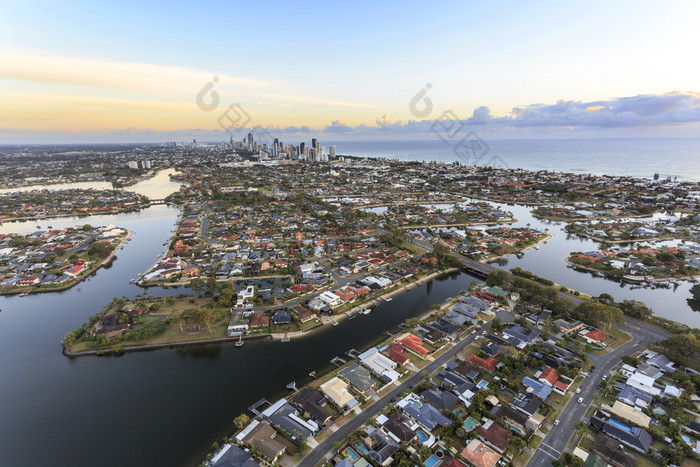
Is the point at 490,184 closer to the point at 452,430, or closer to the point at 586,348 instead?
the point at 586,348

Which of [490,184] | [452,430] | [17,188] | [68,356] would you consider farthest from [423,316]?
[17,188]

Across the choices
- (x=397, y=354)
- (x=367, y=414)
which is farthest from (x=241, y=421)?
(x=397, y=354)

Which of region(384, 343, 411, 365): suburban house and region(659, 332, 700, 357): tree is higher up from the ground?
region(659, 332, 700, 357): tree

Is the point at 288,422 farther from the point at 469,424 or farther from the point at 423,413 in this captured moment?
the point at 469,424

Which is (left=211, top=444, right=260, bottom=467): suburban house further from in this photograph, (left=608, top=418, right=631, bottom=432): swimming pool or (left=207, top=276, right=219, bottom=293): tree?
(left=608, top=418, right=631, bottom=432): swimming pool

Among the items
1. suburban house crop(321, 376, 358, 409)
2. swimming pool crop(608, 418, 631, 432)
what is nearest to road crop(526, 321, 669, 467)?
swimming pool crop(608, 418, 631, 432)
